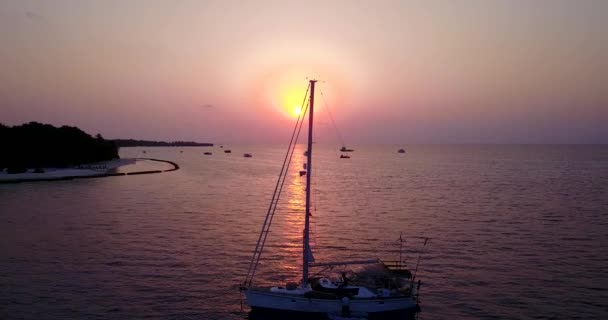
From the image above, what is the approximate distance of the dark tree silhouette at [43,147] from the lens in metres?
132

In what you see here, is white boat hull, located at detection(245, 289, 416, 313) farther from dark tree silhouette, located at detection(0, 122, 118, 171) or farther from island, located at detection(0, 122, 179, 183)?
dark tree silhouette, located at detection(0, 122, 118, 171)

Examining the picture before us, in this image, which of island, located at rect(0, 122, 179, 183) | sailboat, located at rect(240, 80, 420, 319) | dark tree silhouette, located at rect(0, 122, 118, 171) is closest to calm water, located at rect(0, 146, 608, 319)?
sailboat, located at rect(240, 80, 420, 319)

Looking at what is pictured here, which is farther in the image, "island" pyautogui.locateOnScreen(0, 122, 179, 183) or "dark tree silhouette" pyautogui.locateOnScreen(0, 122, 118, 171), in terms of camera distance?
"dark tree silhouette" pyautogui.locateOnScreen(0, 122, 118, 171)

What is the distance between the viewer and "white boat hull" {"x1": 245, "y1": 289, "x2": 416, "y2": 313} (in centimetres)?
2617

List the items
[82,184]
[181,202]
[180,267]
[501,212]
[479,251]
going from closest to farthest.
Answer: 1. [180,267]
2. [479,251]
3. [501,212]
4. [181,202]
5. [82,184]

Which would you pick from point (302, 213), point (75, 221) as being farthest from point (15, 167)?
point (302, 213)

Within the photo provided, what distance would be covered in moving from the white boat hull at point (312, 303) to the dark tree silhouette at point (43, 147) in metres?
118

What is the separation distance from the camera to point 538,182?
401 feet

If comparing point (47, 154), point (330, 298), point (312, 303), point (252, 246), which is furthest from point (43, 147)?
point (330, 298)

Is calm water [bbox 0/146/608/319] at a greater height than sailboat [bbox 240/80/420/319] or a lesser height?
lesser

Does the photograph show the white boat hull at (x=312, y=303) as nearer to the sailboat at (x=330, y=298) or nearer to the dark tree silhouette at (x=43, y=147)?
the sailboat at (x=330, y=298)

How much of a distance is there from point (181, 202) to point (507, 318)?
59.5m

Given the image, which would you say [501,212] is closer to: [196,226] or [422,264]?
[422,264]

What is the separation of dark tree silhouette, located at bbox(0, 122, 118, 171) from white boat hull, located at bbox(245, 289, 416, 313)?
117785 mm
